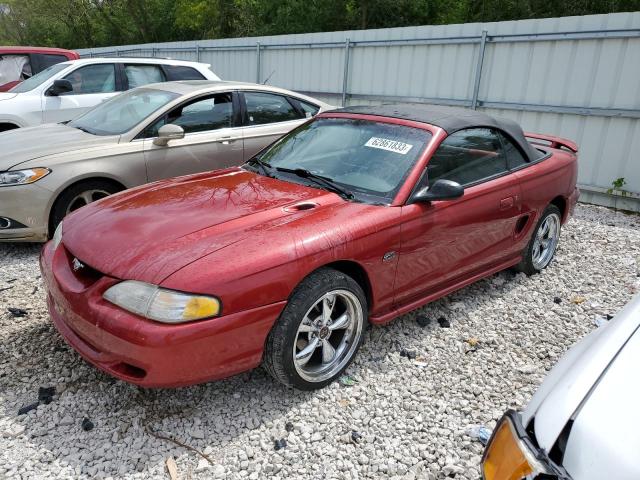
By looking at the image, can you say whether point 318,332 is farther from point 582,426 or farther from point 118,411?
point 582,426

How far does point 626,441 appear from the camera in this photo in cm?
128

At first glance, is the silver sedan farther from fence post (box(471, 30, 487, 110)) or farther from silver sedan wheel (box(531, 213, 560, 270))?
silver sedan wheel (box(531, 213, 560, 270))

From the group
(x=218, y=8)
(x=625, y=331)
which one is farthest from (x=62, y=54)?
(x=218, y=8)

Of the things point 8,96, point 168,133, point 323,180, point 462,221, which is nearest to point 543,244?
point 462,221

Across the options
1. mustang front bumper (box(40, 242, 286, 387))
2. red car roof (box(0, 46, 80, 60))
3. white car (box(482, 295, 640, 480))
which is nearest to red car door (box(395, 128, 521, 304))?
mustang front bumper (box(40, 242, 286, 387))

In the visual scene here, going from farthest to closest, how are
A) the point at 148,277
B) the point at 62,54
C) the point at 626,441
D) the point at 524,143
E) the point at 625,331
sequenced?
the point at 62,54 → the point at 524,143 → the point at 148,277 → the point at 625,331 → the point at 626,441

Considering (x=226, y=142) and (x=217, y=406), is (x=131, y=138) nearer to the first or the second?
(x=226, y=142)

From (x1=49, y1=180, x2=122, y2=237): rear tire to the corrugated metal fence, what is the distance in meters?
5.58

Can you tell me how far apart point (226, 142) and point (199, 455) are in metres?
3.73

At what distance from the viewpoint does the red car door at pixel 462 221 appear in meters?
3.11

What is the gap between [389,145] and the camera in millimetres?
3369

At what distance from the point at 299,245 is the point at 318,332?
542 mm

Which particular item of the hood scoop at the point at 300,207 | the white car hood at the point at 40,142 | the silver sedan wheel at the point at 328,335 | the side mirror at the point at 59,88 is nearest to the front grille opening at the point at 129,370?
the silver sedan wheel at the point at 328,335

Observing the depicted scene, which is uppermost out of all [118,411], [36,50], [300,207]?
[36,50]
